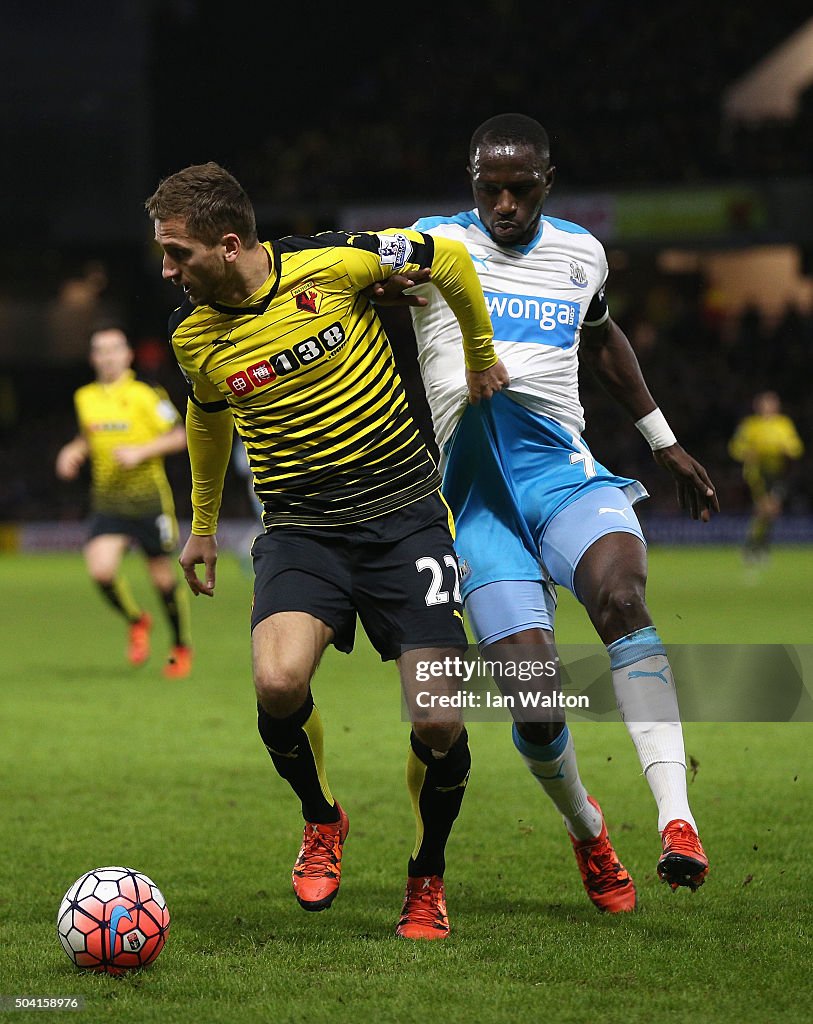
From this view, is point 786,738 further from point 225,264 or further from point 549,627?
point 225,264

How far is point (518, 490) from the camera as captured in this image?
4.33 metres

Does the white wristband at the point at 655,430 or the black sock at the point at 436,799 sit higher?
the white wristband at the point at 655,430

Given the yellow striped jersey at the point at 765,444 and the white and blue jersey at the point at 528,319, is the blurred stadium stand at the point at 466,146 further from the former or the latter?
the white and blue jersey at the point at 528,319

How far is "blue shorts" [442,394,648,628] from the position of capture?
13.9 feet

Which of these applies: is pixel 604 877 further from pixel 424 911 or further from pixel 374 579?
pixel 374 579

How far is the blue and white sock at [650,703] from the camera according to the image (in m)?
3.80

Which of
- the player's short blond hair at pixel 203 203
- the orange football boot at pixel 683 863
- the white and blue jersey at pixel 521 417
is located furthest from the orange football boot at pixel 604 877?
the player's short blond hair at pixel 203 203

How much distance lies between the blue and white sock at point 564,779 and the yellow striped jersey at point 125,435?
6.19m

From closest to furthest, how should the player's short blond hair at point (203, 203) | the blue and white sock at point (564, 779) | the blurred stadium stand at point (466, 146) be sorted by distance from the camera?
the player's short blond hair at point (203, 203) → the blue and white sock at point (564, 779) → the blurred stadium stand at point (466, 146)

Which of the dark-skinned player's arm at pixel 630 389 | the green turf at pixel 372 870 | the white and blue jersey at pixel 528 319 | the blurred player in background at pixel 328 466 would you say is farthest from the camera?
the dark-skinned player's arm at pixel 630 389

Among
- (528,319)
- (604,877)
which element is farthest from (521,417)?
(604,877)

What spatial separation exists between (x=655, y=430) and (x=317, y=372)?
1.18 meters

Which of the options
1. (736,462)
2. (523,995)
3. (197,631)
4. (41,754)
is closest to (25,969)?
(523,995)

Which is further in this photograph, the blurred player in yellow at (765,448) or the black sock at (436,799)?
the blurred player in yellow at (765,448)
